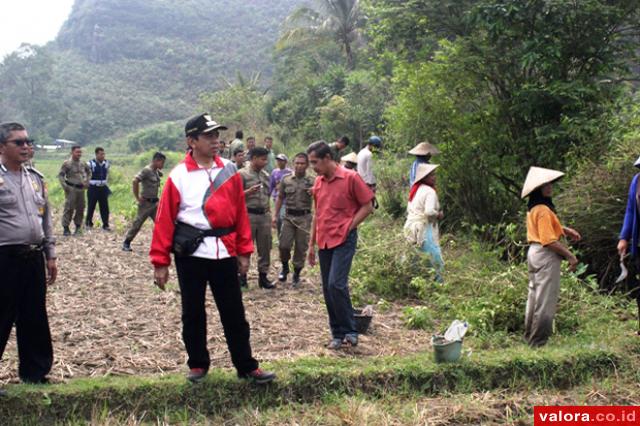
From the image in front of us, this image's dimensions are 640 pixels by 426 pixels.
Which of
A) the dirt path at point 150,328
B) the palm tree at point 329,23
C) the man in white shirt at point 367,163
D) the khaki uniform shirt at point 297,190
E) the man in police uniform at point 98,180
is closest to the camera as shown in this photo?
the dirt path at point 150,328

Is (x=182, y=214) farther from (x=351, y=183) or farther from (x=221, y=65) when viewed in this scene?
(x=221, y=65)

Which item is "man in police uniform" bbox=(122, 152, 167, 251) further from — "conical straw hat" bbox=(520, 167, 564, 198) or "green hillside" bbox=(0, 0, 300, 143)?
"green hillside" bbox=(0, 0, 300, 143)

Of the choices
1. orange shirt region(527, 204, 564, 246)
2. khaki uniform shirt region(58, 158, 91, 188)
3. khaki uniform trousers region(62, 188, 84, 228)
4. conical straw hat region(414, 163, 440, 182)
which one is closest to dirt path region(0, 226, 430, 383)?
orange shirt region(527, 204, 564, 246)

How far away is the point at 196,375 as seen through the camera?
4.88m

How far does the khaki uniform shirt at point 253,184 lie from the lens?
880 centimetres

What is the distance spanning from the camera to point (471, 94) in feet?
38.2

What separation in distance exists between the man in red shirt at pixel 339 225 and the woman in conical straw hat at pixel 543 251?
5.00 ft

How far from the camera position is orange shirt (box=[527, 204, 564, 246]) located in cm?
581

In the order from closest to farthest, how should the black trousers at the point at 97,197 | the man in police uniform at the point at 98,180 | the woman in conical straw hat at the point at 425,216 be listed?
the woman in conical straw hat at the point at 425,216 < the man in police uniform at the point at 98,180 < the black trousers at the point at 97,197

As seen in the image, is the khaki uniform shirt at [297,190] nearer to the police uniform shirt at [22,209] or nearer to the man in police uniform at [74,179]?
the police uniform shirt at [22,209]

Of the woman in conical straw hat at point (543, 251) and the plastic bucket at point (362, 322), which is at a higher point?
the woman in conical straw hat at point (543, 251)

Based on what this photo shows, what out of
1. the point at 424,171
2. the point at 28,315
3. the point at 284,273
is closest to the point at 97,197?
the point at 284,273

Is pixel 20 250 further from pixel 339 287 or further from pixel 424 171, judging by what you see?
pixel 424 171

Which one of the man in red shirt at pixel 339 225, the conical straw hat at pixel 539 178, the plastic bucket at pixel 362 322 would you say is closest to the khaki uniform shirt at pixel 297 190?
the plastic bucket at pixel 362 322
